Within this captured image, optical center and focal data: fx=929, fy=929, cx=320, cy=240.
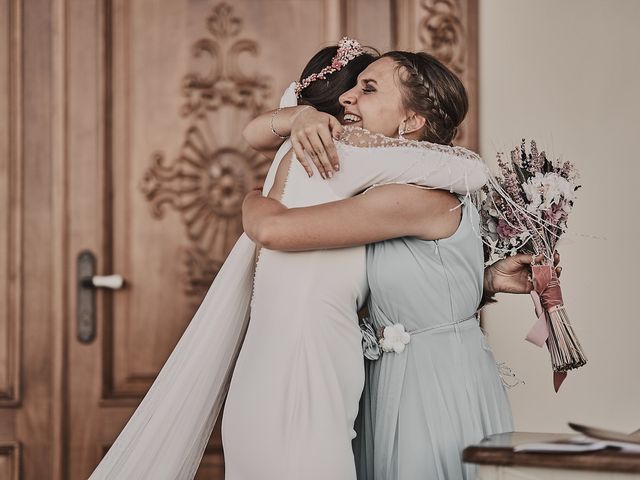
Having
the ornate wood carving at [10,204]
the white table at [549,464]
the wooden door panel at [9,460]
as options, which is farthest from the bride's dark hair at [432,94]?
the wooden door panel at [9,460]

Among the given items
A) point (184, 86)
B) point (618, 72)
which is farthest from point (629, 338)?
point (184, 86)

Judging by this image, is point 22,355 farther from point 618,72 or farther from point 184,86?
point 618,72

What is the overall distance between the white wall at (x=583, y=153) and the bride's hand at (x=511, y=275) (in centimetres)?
95

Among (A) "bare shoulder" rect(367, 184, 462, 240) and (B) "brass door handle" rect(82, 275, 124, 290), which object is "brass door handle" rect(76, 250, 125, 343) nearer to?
(B) "brass door handle" rect(82, 275, 124, 290)

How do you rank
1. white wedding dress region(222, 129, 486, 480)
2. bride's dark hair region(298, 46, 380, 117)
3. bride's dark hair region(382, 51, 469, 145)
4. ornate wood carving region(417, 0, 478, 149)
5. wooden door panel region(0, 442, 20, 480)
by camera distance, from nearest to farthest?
1. white wedding dress region(222, 129, 486, 480)
2. bride's dark hair region(382, 51, 469, 145)
3. bride's dark hair region(298, 46, 380, 117)
4. wooden door panel region(0, 442, 20, 480)
5. ornate wood carving region(417, 0, 478, 149)

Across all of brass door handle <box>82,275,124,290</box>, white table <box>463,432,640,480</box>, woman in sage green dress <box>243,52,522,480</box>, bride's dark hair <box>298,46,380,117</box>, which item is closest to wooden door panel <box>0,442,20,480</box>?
brass door handle <box>82,275,124,290</box>

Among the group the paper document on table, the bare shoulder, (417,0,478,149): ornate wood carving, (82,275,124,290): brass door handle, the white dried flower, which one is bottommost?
the paper document on table

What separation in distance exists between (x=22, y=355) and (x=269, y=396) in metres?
1.48

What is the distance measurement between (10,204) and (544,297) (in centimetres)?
188

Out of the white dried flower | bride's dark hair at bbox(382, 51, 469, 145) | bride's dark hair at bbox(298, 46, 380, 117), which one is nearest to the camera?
the white dried flower

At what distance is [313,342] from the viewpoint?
1.95m

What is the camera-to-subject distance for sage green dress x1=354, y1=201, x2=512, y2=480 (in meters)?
2.01

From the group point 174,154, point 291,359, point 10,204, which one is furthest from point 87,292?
point 291,359

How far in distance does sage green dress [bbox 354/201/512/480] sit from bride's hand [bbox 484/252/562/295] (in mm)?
177
